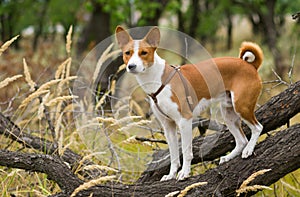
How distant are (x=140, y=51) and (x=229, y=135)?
1255 millimetres

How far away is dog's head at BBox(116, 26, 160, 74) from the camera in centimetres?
312

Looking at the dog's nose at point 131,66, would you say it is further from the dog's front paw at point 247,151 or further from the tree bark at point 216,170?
the dog's front paw at point 247,151

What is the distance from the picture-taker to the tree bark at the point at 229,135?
3.73m

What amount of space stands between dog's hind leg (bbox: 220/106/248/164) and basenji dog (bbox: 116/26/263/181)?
0.12 metres

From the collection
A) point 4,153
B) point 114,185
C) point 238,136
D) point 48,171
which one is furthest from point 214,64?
point 4,153

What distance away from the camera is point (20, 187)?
4.21 m

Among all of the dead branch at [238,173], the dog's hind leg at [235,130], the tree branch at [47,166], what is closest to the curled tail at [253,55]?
the dog's hind leg at [235,130]

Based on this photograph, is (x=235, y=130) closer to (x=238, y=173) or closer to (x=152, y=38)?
(x=238, y=173)

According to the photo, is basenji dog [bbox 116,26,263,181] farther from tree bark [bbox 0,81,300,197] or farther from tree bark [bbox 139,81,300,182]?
tree bark [bbox 139,81,300,182]

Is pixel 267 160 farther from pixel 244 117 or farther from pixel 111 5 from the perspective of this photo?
pixel 111 5

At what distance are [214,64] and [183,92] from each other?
0.93ft

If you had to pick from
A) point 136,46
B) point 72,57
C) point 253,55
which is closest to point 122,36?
point 136,46

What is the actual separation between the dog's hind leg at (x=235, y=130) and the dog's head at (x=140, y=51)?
29.0 inches

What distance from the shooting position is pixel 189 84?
10.9 ft
